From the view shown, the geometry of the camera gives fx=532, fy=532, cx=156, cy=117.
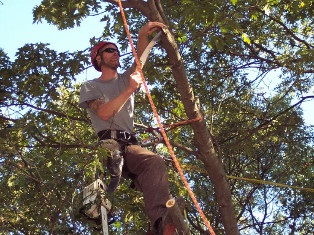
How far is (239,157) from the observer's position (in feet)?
31.7

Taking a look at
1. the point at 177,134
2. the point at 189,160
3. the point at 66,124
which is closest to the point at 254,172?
the point at 189,160

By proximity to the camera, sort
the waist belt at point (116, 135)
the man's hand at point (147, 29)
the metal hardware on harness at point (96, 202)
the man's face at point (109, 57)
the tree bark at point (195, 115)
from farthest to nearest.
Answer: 1. the tree bark at point (195, 115)
2. the man's hand at point (147, 29)
3. the man's face at point (109, 57)
4. the waist belt at point (116, 135)
5. the metal hardware on harness at point (96, 202)

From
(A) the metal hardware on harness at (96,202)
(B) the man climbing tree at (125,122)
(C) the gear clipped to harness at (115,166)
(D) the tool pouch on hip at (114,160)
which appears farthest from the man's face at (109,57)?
(A) the metal hardware on harness at (96,202)

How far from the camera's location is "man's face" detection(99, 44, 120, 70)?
455 centimetres

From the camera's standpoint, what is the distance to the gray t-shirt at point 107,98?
4.27 metres

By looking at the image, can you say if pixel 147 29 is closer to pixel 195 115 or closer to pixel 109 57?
pixel 109 57

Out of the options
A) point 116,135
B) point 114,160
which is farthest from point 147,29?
point 114,160

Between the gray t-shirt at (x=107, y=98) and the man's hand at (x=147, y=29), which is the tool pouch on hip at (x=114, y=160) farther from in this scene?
→ the man's hand at (x=147, y=29)

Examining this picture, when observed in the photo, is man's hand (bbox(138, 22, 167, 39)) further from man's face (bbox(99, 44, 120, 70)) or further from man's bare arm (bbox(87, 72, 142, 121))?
man's bare arm (bbox(87, 72, 142, 121))

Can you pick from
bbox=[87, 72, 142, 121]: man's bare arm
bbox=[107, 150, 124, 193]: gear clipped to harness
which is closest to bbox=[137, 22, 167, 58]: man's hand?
bbox=[87, 72, 142, 121]: man's bare arm

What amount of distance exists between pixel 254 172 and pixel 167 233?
268 inches

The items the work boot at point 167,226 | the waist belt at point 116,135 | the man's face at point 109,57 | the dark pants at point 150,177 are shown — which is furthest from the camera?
the man's face at point 109,57

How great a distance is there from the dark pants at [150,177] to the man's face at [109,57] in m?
0.77

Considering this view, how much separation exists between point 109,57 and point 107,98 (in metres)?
0.42
